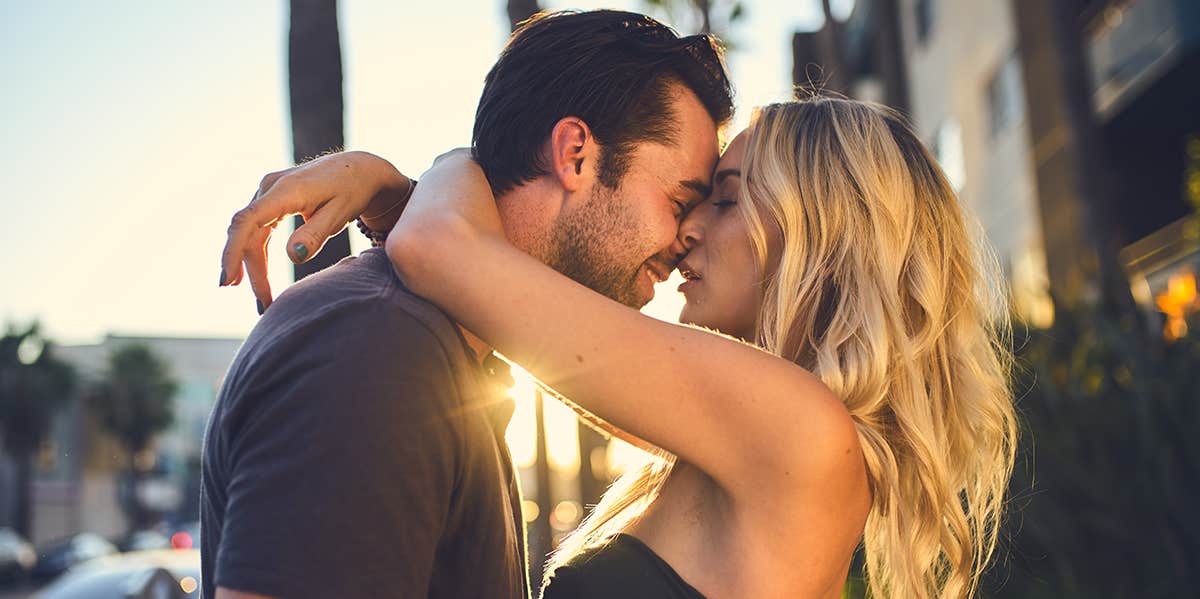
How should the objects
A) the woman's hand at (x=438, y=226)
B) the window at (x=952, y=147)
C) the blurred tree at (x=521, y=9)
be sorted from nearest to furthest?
the woman's hand at (x=438, y=226) → the blurred tree at (x=521, y=9) → the window at (x=952, y=147)

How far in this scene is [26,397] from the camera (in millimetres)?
53906

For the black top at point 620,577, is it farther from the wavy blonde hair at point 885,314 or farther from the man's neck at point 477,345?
the man's neck at point 477,345

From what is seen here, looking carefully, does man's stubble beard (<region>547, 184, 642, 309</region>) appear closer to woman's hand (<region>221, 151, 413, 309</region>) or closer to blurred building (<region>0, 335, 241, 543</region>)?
woman's hand (<region>221, 151, 413, 309</region>)

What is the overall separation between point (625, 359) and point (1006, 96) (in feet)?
68.0

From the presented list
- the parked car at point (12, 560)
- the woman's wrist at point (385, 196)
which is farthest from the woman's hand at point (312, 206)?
Result: the parked car at point (12, 560)

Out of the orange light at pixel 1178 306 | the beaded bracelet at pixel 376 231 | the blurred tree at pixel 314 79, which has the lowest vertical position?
the orange light at pixel 1178 306

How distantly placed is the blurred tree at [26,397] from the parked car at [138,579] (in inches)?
1921

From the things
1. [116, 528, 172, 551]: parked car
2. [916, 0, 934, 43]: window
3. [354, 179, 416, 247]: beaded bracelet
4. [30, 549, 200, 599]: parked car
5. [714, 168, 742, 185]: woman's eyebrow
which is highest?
[916, 0, 934, 43]: window

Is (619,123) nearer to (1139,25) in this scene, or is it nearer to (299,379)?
(299,379)

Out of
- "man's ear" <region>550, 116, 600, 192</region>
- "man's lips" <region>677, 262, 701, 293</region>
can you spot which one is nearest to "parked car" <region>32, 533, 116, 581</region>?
"man's lips" <region>677, 262, 701, 293</region>

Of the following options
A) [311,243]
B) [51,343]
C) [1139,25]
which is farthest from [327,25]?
[51,343]

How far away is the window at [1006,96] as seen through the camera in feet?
66.3

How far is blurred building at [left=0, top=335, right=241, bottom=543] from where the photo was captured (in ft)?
199

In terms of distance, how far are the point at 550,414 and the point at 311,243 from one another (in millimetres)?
6843
